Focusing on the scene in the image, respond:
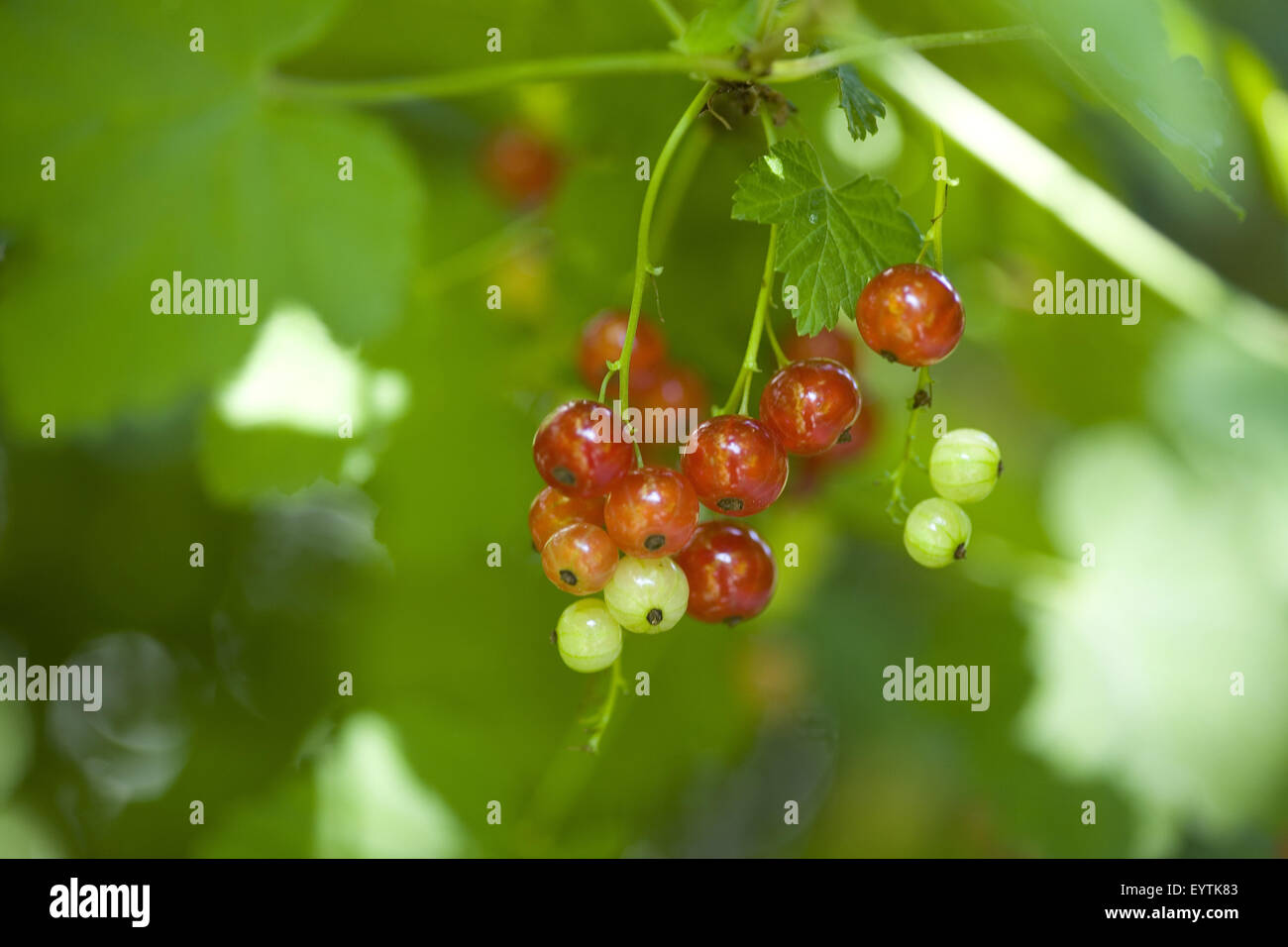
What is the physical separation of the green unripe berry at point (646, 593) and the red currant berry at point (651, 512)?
0.01 meters

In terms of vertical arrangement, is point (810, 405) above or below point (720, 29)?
below

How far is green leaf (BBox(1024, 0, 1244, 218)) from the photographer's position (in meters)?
0.60

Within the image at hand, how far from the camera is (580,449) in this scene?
59 cm

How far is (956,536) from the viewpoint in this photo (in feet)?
2.09

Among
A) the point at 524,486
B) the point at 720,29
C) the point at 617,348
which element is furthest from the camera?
the point at 524,486

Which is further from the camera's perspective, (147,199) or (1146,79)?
(147,199)

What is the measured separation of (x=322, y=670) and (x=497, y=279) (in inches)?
21.8

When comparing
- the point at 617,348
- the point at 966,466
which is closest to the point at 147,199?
the point at 617,348

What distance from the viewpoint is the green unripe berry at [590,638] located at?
0.62m

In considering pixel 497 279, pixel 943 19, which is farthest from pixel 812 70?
pixel 497 279

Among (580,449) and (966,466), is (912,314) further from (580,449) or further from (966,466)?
(580,449)

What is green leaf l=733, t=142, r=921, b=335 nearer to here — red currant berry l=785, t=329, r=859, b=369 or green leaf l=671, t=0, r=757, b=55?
green leaf l=671, t=0, r=757, b=55

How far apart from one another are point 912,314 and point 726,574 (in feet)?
0.68

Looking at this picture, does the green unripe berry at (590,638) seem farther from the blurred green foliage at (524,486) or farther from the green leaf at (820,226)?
the green leaf at (820,226)
